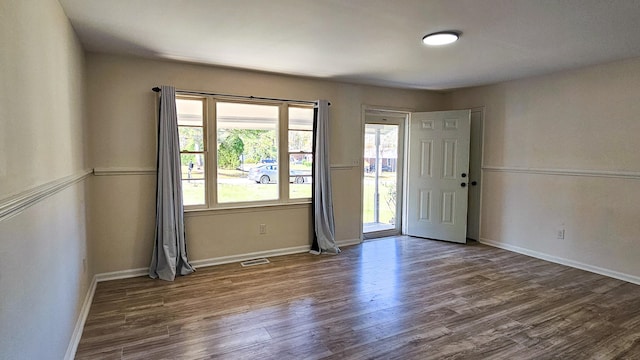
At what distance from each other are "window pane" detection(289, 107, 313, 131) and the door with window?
1031 millimetres

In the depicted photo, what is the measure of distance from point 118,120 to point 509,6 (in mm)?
3619

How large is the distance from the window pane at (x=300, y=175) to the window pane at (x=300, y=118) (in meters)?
0.38

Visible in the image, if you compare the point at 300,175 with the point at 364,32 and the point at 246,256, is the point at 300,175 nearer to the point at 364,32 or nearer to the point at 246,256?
the point at 246,256

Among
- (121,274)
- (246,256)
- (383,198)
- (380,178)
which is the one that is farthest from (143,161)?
(383,198)

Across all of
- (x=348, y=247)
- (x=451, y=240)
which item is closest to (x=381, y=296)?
(x=348, y=247)

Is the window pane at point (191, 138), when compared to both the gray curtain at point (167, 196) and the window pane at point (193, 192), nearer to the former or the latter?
the gray curtain at point (167, 196)

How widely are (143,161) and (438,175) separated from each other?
4.07m

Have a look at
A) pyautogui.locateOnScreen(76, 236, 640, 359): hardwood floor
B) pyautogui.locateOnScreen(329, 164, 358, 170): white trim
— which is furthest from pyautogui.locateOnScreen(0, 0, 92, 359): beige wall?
pyautogui.locateOnScreen(329, 164, 358, 170): white trim

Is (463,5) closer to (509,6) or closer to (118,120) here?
(509,6)

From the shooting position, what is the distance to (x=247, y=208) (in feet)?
14.1

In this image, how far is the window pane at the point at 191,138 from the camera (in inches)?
153

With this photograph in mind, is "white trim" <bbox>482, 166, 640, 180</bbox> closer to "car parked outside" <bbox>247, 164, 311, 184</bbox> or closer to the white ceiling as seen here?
the white ceiling

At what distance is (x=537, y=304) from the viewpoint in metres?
3.11

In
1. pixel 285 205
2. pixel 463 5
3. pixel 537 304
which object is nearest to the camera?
pixel 463 5
